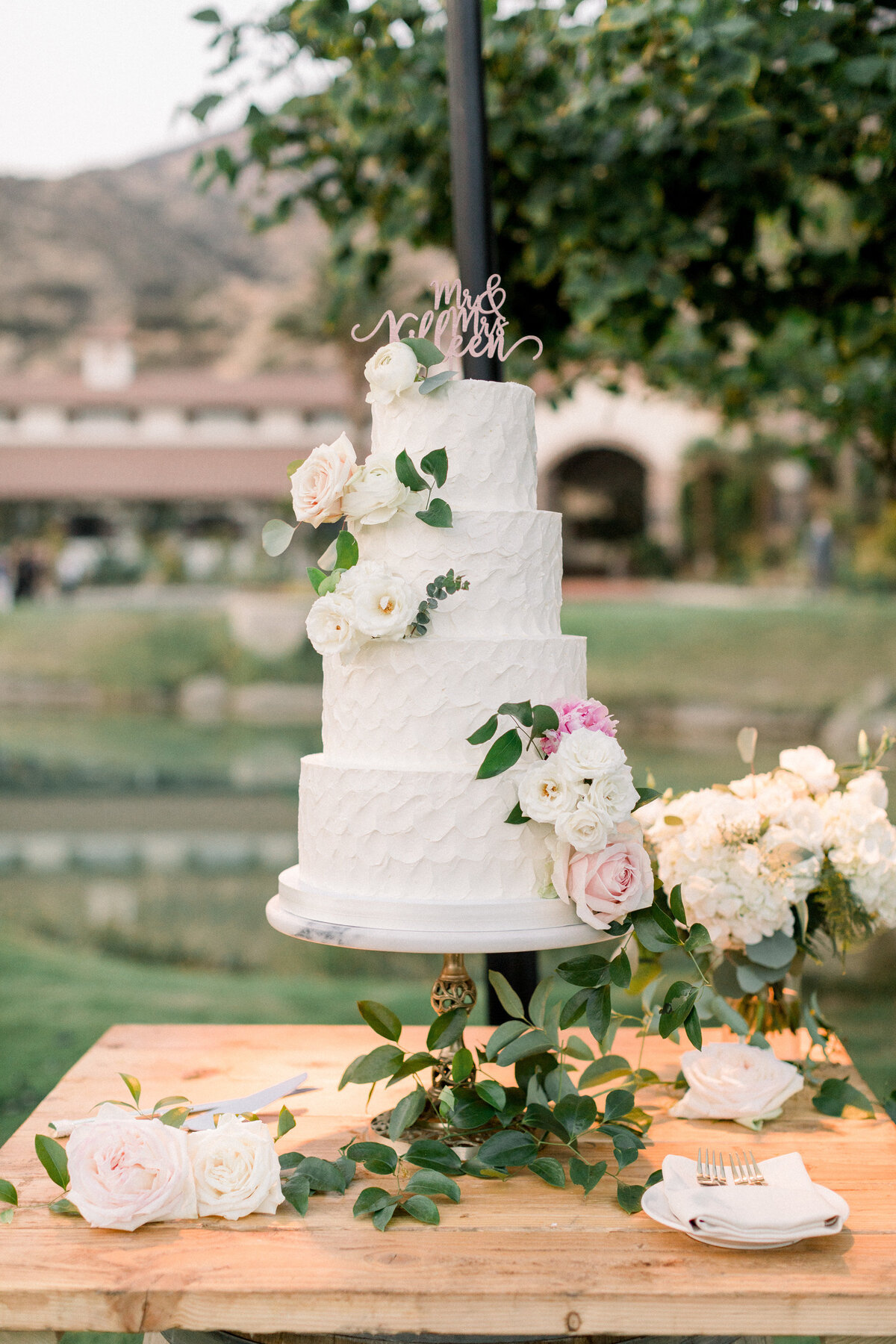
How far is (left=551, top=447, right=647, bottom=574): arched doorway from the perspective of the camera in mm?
28188

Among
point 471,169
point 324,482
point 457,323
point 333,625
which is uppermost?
point 471,169

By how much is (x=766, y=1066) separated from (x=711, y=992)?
17 centimetres

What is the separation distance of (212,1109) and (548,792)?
79 cm

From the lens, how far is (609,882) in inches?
65.4

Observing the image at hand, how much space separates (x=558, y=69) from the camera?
3.43 m

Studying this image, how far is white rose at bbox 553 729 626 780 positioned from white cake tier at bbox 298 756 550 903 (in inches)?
4.3

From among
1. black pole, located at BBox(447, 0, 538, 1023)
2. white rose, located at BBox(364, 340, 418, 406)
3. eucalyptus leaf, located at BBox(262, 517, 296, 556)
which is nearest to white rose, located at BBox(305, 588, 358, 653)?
eucalyptus leaf, located at BBox(262, 517, 296, 556)

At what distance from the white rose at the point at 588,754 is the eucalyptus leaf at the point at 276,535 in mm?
508

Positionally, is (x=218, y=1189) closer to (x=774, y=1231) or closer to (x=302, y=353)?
(x=774, y=1231)

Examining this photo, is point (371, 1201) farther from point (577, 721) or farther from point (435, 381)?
point (435, 381)

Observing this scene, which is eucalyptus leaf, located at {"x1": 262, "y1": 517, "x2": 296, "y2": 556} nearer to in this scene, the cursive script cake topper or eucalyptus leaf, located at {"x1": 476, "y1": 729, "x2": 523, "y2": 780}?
the cursive script cake topper

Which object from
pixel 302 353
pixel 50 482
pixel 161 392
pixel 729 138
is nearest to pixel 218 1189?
pixel 729 138

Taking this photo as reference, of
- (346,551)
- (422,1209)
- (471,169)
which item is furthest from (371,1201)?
(471,169)

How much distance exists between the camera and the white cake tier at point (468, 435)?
187cm
